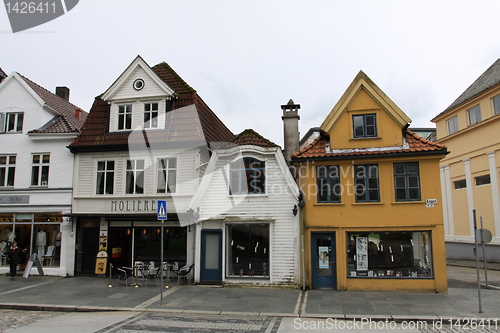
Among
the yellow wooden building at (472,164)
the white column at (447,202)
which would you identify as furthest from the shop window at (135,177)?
the white column at (447,202)

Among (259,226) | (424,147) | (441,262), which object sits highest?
(424,147)

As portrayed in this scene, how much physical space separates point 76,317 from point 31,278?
8.14m

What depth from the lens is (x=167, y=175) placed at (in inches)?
695

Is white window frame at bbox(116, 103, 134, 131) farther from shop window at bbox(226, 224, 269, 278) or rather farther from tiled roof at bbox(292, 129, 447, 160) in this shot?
tiled roof at bbox(292, 129, 447, 160)

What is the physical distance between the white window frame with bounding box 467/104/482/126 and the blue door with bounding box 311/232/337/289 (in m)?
18.6

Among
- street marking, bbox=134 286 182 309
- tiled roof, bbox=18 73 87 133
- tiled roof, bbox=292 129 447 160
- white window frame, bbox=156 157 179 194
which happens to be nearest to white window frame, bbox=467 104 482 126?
tiled roof, bbox=292 129 447 160

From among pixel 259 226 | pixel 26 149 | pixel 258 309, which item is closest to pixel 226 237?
pixel 259 226

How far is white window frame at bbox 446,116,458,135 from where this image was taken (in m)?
29.6

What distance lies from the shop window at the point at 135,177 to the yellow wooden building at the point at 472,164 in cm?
2136

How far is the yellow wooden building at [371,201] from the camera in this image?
47.3ft

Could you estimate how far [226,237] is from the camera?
1581cm

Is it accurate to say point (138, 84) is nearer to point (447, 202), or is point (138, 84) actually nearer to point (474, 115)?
point (474, 115)

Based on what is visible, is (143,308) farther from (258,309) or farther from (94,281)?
(94,281)

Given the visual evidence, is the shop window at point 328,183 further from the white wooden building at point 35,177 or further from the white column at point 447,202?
the white column at point 447,202
